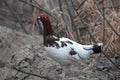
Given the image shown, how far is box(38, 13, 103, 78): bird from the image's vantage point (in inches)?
161

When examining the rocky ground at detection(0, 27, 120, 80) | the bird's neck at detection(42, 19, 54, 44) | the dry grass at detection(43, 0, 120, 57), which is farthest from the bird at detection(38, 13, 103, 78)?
the dry grass at detection(43, 0, 120, 57)

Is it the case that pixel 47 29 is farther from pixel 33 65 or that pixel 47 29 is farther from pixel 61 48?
pixel 33 65

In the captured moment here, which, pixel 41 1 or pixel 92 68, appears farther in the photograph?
pixel 41 1

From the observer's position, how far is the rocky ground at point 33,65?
15.4 feet

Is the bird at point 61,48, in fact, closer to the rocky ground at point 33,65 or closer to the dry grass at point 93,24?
the rocky ground at point 33,65

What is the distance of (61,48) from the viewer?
4.13m

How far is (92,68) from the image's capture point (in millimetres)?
5133

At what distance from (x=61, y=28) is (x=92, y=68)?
899 millimetres

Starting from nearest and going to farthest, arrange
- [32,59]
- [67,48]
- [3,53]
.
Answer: [67,48] → [32,59] → [3,53]

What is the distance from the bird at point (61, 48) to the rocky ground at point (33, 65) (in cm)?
40

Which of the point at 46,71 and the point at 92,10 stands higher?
the point at 92,10

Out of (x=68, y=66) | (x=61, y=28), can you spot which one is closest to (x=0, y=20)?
(x=61, y=28)

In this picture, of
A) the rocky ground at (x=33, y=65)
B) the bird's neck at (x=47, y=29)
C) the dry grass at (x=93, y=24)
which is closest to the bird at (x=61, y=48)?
the bird's neck at (x=47, y=29)

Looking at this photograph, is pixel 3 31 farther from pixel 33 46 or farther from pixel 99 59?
pixel 99 59
